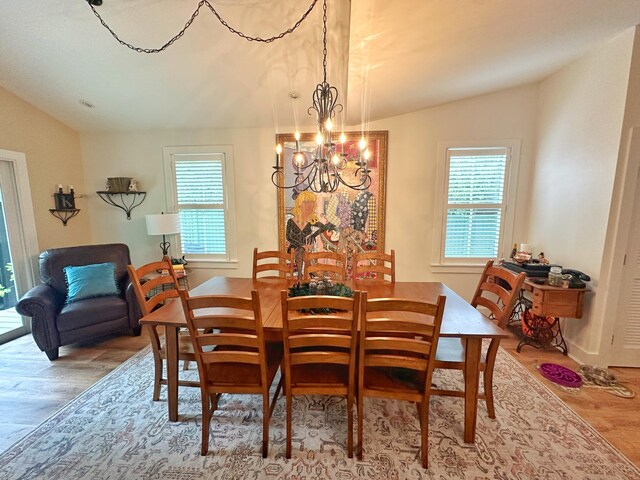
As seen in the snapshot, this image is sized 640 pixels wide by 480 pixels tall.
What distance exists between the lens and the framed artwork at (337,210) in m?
3.47

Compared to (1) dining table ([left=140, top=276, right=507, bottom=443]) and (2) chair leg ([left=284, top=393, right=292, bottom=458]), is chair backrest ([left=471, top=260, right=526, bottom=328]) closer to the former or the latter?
(1) dining table ([left=140, top=276, right=507, bottom=443])

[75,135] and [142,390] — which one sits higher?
[75,135]

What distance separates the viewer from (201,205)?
3.78 metres

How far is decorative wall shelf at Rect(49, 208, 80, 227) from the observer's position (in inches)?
134

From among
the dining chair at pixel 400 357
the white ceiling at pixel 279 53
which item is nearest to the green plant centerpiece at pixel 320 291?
the dining chair at pixel 400 357

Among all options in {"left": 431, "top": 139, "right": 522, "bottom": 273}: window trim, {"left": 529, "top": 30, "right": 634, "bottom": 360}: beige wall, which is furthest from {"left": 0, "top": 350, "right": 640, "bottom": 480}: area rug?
{"left": 431, "top": 139, "right": 522, "bottom": 273}: window trim

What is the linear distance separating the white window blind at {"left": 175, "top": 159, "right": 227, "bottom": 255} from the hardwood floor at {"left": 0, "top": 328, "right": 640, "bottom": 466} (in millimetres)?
1389

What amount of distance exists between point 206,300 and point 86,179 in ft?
12.5

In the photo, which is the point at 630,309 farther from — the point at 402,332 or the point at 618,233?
the point at 402,332

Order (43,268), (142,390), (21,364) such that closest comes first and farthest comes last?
(142,390) < (21,364) < (43,268)

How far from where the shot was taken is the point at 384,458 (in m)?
1.57

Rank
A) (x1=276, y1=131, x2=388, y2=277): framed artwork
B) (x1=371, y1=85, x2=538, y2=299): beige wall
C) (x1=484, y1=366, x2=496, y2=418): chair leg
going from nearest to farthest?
(x1=484, y1=366, x2=496, y2=418): chair leg < (x1=371, y1=85, x2=538, y2=299): beige wall < (x1=276, y1=131, x2=388, y2=277): framed artwork

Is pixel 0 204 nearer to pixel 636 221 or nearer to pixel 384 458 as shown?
pixel 384 458

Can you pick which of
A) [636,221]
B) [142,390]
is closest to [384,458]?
[142,390]
